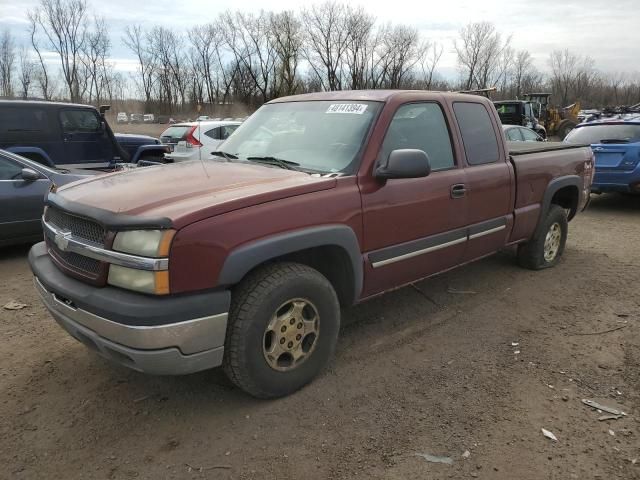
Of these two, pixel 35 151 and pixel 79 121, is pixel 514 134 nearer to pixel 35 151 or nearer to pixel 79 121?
pixel 79 121

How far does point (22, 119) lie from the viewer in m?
8.62

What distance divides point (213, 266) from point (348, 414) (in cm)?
120

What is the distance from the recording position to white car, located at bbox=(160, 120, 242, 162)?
11195 mm

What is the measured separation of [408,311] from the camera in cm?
458

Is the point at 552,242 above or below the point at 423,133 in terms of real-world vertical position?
below

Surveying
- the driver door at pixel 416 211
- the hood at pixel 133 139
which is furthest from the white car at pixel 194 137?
the driver door at pixel 416 211

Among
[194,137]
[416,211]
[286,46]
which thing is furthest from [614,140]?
[286,46]

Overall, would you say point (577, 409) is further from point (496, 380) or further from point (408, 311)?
point (408, 311)

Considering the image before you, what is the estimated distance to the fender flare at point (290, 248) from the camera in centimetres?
271

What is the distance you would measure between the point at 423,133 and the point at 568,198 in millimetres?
2916

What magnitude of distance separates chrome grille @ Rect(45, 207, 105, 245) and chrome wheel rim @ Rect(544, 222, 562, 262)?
15.0 ft

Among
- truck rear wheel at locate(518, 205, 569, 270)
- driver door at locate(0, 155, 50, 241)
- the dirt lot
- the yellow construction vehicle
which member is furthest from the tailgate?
the yellow construction vehicle

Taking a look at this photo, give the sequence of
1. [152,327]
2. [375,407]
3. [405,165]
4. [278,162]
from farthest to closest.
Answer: [278,162] < [405,165] < [375,407] < [152,327]

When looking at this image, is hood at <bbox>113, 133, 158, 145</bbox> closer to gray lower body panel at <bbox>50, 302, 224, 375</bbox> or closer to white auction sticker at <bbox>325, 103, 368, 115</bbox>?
white auction sticker at <bbox>325, 103, 368, 115</bbox>
